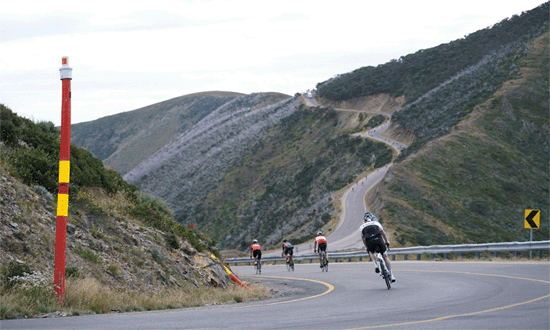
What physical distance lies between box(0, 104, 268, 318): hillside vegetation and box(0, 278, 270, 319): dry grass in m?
0.02

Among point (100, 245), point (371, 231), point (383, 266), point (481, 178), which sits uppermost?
point (481, 178)

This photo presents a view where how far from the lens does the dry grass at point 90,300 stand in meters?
8.12

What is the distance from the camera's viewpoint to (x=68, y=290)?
9078 millimetres

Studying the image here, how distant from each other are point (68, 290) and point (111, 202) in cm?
643

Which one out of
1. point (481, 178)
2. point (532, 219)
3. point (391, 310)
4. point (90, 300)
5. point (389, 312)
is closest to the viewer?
point (389, 312)

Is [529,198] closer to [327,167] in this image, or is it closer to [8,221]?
[327,167]

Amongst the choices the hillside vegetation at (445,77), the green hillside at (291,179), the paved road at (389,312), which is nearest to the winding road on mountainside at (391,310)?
the paved road at (389,312)

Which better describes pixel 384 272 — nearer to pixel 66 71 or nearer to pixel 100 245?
pixel 100 245

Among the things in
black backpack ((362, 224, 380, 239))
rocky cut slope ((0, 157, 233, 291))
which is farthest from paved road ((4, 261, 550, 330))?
rocky cut slope ((0, 157, 233, 291))

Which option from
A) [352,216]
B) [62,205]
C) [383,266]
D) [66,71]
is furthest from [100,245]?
[352,216]

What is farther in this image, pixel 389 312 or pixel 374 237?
pixel 374 237

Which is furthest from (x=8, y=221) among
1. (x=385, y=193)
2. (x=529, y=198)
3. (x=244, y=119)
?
(x=244, y=119)

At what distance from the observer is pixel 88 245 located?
1218 cm

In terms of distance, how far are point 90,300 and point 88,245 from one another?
3.24 meters
